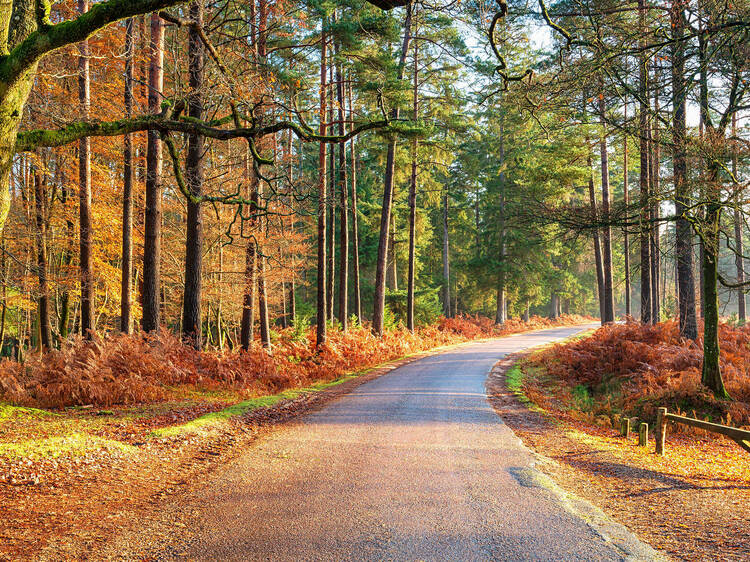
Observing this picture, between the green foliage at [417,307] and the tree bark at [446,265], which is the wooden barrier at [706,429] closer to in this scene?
the green foliage at [417,307]

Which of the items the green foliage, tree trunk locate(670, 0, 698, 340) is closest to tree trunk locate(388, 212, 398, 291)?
the green foliage

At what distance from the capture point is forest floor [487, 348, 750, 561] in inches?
189

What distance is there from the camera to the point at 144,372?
10492mm

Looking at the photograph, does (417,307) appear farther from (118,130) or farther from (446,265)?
(118,130)

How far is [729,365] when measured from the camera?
1219 cm

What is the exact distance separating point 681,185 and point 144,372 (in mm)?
11364

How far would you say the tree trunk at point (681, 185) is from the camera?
7923 millimetres

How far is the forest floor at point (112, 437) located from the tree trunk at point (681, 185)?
8259mm

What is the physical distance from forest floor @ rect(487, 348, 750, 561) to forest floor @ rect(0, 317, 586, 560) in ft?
15.4

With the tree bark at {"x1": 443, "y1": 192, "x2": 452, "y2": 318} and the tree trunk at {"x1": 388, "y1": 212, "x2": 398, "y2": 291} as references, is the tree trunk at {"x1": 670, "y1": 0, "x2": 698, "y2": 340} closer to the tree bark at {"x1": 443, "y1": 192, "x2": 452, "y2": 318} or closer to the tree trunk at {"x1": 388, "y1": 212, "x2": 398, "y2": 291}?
the tree trunk at {"x1": 388, "y1": 212, "x2": 398, "y2": 291}

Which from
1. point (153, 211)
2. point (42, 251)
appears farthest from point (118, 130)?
point (42, 251)

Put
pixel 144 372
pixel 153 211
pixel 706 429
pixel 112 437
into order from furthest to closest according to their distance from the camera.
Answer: pixel 153 211
pixel 144 372
pixel 706 429
pixel 112 437

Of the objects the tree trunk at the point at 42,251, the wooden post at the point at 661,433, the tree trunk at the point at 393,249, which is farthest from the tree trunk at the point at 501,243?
the tree trunk at the point at 42,251

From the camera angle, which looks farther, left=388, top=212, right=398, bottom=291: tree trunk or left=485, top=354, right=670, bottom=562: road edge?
left=388, top=212, right=398, bottom=291: tree trunk
